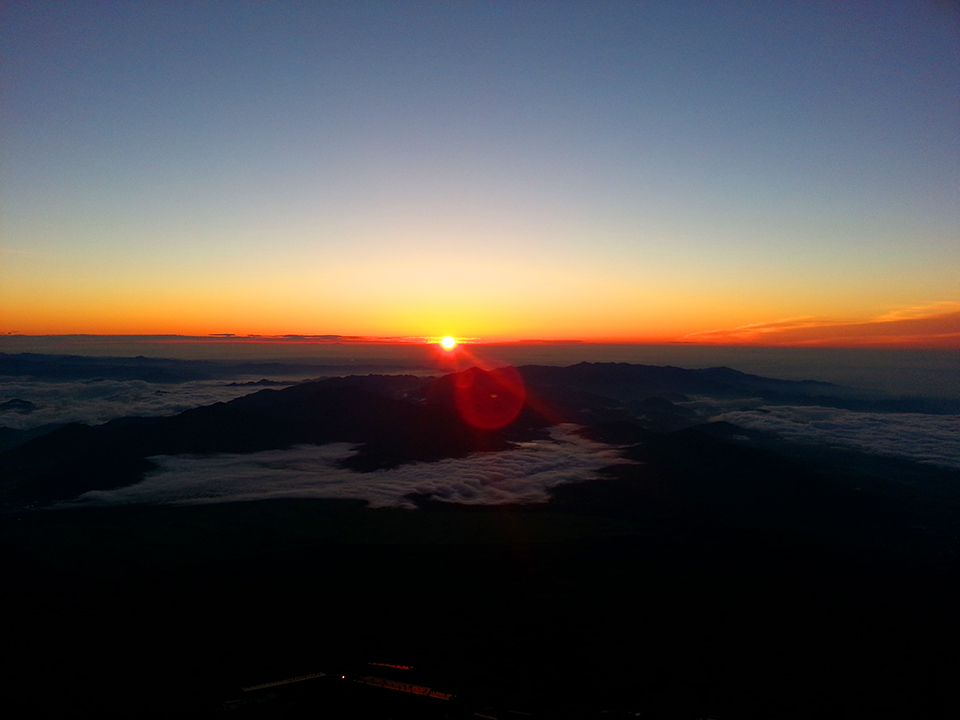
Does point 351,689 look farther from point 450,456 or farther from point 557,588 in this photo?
point 450,456

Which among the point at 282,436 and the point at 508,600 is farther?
the point at 282,436

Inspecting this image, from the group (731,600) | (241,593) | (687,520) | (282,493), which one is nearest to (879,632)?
(731,600)

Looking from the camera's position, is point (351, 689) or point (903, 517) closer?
point (351, 689)

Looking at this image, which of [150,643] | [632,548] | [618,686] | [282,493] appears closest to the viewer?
[618,686]

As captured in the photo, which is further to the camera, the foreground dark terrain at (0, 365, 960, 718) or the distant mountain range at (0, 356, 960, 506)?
the distant mountain range at (0, 356, 960, 506)

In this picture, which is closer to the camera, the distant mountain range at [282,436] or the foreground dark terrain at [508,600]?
the foreground dark terrain at [508,600]

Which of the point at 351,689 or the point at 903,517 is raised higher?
the point at 351,689

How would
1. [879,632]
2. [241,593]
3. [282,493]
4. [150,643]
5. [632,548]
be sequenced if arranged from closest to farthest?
[150,643] < [879,632] < [241,593] < [632,548] < [282,493]
